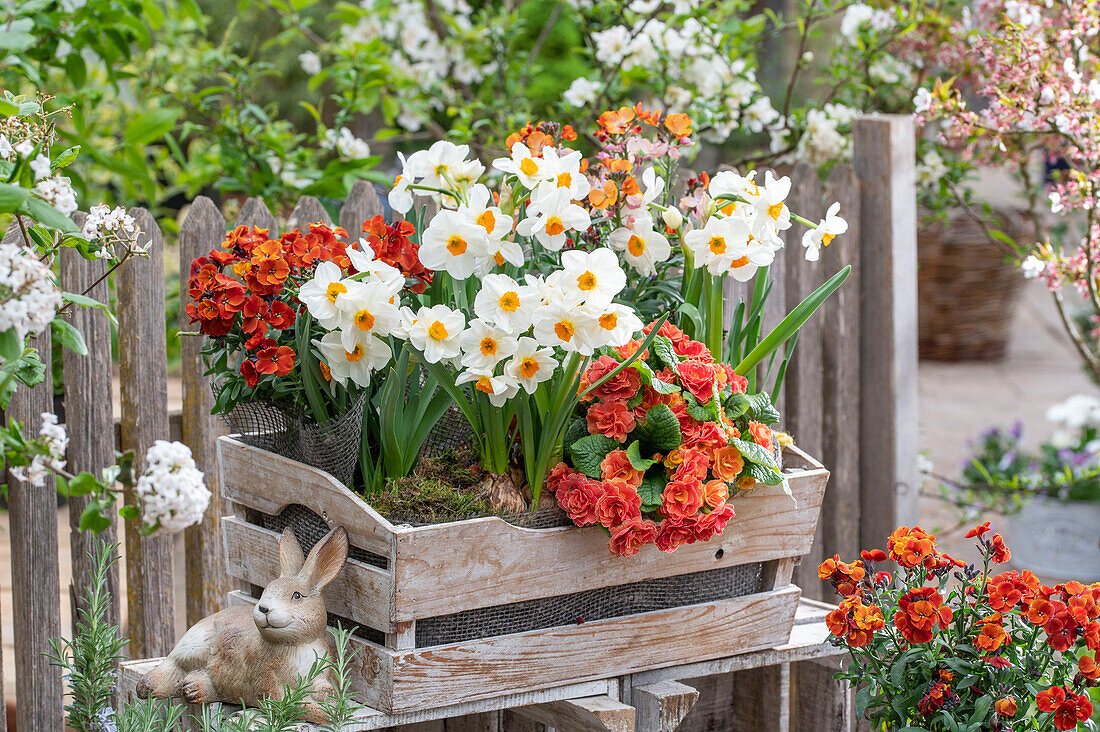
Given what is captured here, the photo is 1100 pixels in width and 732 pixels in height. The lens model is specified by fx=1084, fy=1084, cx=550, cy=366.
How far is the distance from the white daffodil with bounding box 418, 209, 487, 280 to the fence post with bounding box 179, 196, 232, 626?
0.91 metres

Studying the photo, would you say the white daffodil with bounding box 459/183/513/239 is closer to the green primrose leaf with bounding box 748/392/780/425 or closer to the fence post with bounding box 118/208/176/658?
the green primrose leaf with bounding box 748/392/780/425

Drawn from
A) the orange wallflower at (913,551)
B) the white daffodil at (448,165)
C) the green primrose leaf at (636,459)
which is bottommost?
the orange wallflower at (913,551)

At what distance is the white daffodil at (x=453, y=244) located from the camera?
1.26 m

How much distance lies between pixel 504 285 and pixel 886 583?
675 mm

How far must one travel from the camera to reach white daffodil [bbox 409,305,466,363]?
124 centimetres

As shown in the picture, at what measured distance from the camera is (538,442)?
143cm

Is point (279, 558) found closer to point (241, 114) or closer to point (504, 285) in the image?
point (504, 285)

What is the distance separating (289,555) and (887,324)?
1629 millimetres

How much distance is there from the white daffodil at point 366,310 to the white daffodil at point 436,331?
1.0 inches

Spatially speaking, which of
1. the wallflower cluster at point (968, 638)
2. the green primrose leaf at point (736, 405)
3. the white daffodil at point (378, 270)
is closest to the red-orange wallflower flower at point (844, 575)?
the wallflower cluster at point (968, 638)

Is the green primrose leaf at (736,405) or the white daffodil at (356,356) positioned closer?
the white daffodil at (356,356)

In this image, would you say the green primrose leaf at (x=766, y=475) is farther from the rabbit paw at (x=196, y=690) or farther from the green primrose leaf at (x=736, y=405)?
the rabbit paw at (x=196, y=690)

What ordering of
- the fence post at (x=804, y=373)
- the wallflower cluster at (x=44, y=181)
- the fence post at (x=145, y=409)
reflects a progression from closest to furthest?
the wallflower cluster at (x=44, y=181) < the fence post at (x=145, y=409) < the fence post at (x=804, y=373)

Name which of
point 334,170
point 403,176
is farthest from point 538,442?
point 334,170
